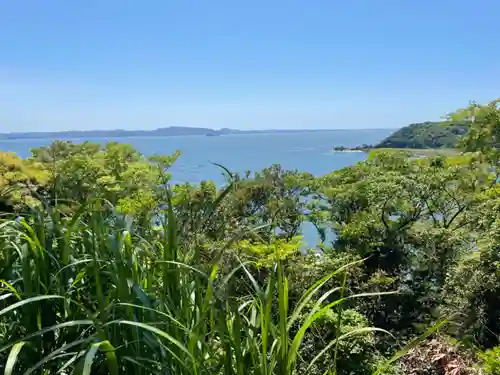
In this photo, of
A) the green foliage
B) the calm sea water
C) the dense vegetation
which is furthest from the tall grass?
the green foliage

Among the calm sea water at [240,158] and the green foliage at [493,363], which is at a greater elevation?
the calm sea water at [240,158]

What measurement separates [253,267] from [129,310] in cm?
288

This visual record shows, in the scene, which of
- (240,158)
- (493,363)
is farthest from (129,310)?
(240,158)

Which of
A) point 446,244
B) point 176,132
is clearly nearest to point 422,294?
point 446,244

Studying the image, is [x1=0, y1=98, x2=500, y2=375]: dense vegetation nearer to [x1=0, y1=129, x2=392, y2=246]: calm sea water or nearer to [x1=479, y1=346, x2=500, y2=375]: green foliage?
[x1=479, y1=346, x2=500, y2=375]: green foliage

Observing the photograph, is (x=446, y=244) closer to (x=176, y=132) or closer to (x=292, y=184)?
(x=292, y=184)

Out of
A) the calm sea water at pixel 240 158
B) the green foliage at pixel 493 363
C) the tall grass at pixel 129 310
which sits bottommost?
the green foliage at pixel 493 363

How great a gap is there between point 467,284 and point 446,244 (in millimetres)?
1368

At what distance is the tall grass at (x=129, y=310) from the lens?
1054mm

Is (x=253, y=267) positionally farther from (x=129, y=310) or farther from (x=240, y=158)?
(x=240, y=158)

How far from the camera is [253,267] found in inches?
155

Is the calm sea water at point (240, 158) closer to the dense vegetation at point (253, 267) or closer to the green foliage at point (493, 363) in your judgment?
the dense vegetation at point (253, 267)

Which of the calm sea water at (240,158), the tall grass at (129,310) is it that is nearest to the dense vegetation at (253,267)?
the tall grass at (129,310)

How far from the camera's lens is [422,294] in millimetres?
5191
